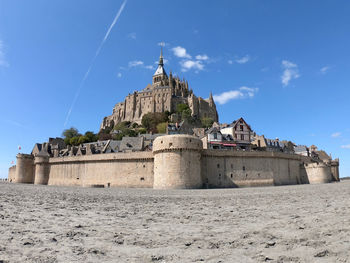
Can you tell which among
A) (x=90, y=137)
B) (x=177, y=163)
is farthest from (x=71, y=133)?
(x=177, y=163)

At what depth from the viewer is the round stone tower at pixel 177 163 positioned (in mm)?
34406

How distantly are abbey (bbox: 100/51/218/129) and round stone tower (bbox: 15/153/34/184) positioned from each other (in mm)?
54135

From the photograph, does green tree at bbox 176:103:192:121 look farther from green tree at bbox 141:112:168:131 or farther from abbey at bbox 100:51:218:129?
green tree at bbox 141:112:168:131

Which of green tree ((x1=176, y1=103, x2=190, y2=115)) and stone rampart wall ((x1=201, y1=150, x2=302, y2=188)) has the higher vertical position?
green tree ((x1=176, y1=103, x2=190, y2=115))

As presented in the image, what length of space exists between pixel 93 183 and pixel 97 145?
17.7 metres

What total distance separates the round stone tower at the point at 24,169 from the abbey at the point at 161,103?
5414 centimetres

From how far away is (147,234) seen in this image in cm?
765

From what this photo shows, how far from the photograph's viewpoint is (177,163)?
114 feet

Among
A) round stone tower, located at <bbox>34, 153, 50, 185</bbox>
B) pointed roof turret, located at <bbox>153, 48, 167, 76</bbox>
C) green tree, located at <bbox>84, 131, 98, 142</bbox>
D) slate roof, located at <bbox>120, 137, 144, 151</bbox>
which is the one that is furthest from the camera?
pointed roof turret, located at <bbox>153, 48, 167, 76</bbox>

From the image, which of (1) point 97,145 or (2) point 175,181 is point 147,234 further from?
(1) point 97,145

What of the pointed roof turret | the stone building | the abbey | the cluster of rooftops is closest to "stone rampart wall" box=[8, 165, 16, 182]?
the cluster of rooftops

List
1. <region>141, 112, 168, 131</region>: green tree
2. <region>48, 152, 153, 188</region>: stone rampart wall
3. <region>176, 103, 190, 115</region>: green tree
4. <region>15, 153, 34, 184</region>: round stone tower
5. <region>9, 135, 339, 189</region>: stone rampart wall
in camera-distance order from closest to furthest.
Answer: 1. <region>9, 135, 339, 189</region>: stone rampart wall
2. <region>48, 152, 153, 188</region>: stone rampart wall
3. <region>15, 153, 34, 184</region>: round stone tower
4. <region>141, 112, 168, 131</region>: green tree
5. <region>176, 103, 190, 115</region>: green tree

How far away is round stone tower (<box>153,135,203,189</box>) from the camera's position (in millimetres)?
34406

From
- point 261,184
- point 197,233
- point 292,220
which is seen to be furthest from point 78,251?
point 261,184
